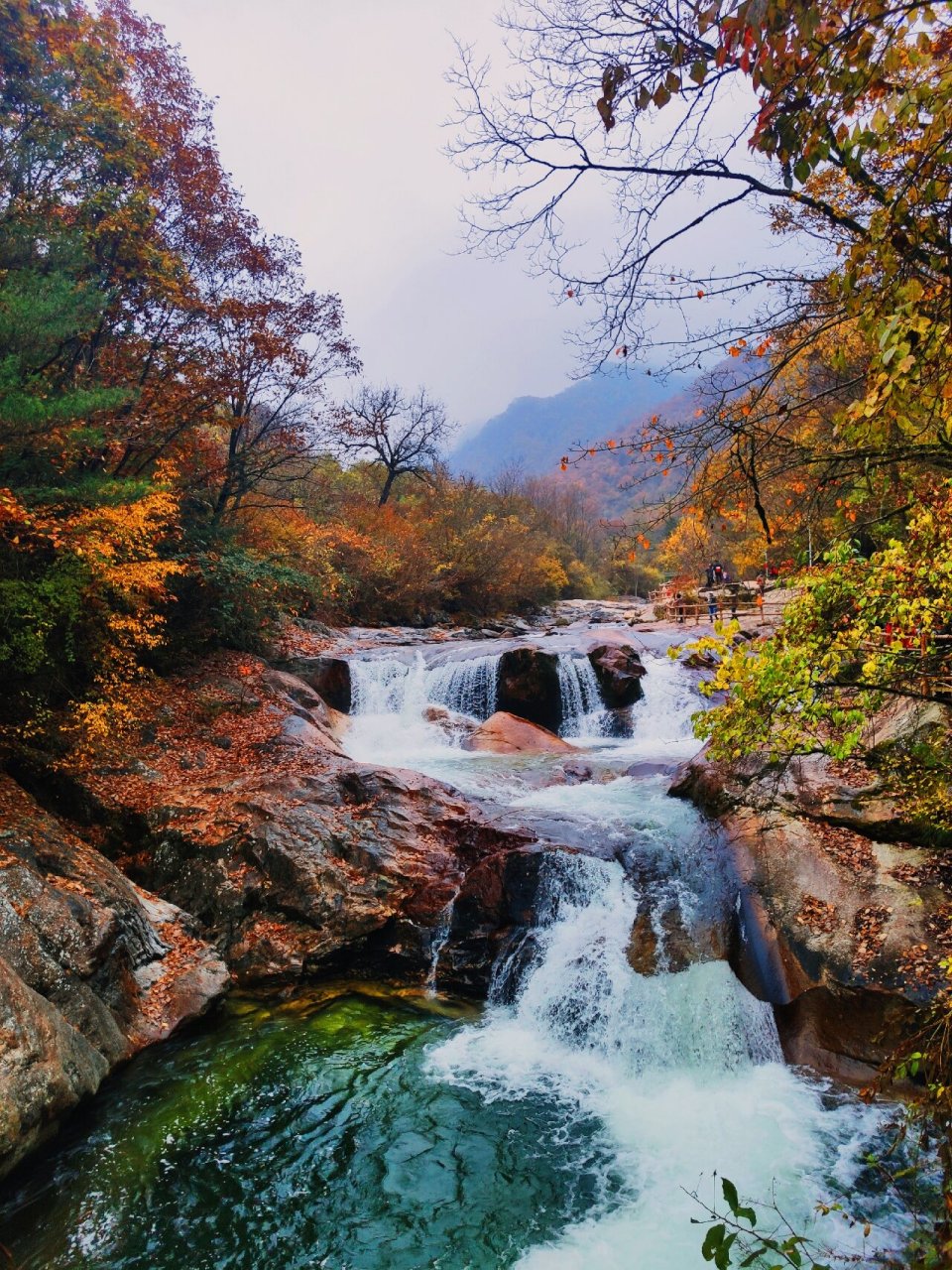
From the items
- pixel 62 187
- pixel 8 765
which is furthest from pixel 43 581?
pixel 62 187

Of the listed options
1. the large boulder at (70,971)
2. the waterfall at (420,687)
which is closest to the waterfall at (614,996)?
the large boulder at (70,971)

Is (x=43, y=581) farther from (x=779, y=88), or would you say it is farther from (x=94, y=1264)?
(x=779, y=88)

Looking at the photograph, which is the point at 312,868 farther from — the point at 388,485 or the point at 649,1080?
the point at 388,485

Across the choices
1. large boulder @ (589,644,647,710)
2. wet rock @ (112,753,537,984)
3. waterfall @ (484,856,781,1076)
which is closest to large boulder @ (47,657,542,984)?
wet rock @ (112,753,537,984)

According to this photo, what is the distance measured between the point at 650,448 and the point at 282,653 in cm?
1250

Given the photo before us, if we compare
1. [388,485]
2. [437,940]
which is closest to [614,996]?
[437,940]

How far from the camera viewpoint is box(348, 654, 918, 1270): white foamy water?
4148 mm

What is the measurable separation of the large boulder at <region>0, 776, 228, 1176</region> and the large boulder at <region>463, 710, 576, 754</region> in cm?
692

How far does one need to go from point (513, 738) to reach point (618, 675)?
12.4ft

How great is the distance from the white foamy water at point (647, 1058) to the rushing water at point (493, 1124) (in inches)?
0.7

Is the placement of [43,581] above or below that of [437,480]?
below

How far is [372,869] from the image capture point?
24.7ft

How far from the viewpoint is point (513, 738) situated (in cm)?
1300

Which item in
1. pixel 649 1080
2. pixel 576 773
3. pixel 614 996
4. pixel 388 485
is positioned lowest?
pixel 649 1080
